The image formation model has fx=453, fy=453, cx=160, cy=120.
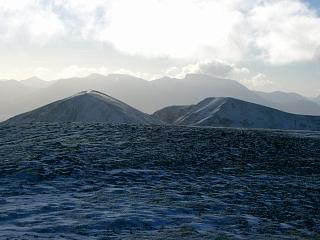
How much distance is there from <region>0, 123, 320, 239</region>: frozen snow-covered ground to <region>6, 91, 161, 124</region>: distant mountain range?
119360 mm

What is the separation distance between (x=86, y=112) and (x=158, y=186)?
153741 mm

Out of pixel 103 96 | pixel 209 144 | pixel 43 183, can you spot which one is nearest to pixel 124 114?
pixel 103 96

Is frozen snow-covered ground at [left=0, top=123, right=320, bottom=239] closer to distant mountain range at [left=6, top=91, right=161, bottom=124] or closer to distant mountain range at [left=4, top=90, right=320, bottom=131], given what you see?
distant mountain range at [left=4, top=90, right=320, bottom=131]

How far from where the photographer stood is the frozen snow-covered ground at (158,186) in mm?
15344

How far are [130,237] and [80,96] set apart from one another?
17604 centimetres

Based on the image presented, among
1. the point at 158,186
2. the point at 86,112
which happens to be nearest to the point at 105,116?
the point at 86,112

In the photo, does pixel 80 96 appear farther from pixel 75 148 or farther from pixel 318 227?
pixel 318 227

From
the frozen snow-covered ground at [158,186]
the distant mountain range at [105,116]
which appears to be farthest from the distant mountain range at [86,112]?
the frozen snow-covered ground at [158,186]

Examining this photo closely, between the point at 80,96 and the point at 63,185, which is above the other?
the point at 80,96

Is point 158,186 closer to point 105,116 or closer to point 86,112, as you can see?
point 105,116

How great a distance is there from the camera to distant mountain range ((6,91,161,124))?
162050 mm

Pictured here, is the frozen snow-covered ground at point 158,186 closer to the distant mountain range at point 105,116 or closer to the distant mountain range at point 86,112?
the distant mountain range at point 105,116

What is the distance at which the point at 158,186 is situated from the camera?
22.5 metres

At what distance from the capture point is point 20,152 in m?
30.5
